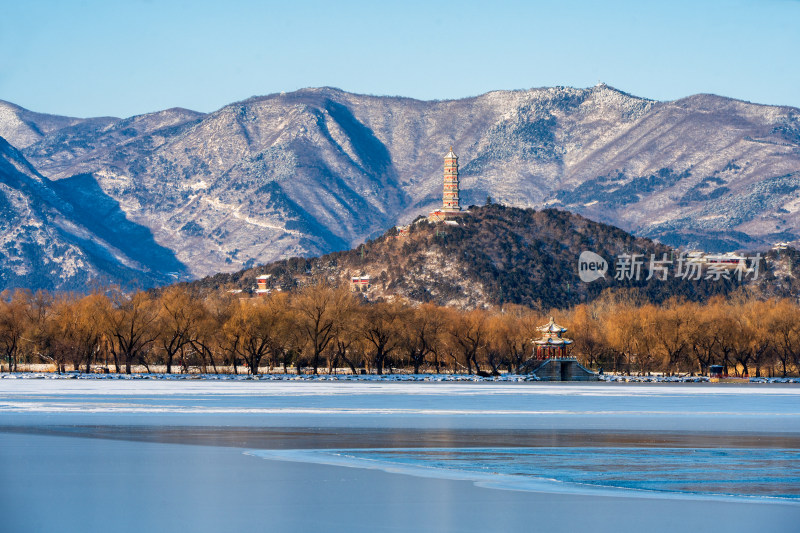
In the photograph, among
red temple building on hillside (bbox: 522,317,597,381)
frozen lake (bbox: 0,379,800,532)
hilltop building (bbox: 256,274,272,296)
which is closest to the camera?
frozen lake (bbox: 0,379,800,532)

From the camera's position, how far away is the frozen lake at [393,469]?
20.6 m

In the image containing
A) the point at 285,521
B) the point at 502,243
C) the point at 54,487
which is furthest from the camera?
the point at 502,243

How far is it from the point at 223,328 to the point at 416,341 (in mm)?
20784

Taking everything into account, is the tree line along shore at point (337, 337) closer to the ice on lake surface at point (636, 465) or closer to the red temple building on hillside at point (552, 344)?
the red temple building on hillside at point (552, 344)

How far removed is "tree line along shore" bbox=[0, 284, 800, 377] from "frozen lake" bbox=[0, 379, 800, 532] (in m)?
58.1

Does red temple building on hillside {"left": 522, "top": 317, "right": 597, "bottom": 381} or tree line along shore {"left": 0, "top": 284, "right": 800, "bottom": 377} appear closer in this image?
tree line along shore {"left": 0, "top": 284, "right": 800, "bottom": 377}

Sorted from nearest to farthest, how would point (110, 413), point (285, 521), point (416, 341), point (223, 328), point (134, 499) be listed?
point (285, 521) → point (134, 499) → point (110, 413) → point (223, 328) → point (416, 341)

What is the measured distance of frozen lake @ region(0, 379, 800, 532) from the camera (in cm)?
2059

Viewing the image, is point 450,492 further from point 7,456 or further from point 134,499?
point 7,456

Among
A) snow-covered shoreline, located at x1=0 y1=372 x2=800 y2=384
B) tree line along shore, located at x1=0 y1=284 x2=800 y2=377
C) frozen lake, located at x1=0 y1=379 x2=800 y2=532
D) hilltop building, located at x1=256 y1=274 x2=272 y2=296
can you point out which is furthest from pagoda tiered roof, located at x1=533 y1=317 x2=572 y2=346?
hilltop building, located at x1=256 y1=274 x2=272 y2=296

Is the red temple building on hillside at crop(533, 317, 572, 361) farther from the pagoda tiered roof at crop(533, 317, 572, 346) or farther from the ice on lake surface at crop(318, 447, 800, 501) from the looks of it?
the ice on lake surface at crop(318, 447, 800, 501)

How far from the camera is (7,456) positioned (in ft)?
96.7

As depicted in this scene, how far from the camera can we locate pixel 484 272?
600 ft

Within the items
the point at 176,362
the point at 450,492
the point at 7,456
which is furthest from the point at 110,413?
the point at 176,362
